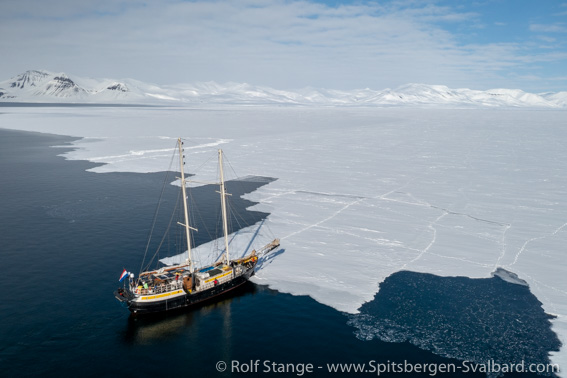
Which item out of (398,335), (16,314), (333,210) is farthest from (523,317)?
(16,314)

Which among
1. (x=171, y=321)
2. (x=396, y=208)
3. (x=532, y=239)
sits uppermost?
(x=396, y=208)

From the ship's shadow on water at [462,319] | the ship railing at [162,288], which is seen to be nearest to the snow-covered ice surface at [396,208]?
the ship's shadow on water at [462,319]

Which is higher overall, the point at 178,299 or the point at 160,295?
the point at 160,295

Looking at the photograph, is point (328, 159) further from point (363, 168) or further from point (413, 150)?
point (413, 150)

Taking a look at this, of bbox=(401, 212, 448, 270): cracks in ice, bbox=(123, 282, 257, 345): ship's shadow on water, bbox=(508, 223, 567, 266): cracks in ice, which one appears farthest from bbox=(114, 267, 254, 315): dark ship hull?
bbox=(508, 223, 567, 266): cracks in ice

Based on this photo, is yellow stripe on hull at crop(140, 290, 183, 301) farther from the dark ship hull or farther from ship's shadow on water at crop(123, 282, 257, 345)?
ship's shadow on water at crop(123, 282, 257, 345)

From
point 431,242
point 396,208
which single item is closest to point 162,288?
point 431,242

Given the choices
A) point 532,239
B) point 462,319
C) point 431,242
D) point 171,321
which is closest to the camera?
point 462,319

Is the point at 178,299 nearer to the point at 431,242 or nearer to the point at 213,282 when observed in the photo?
the point at 213,282
